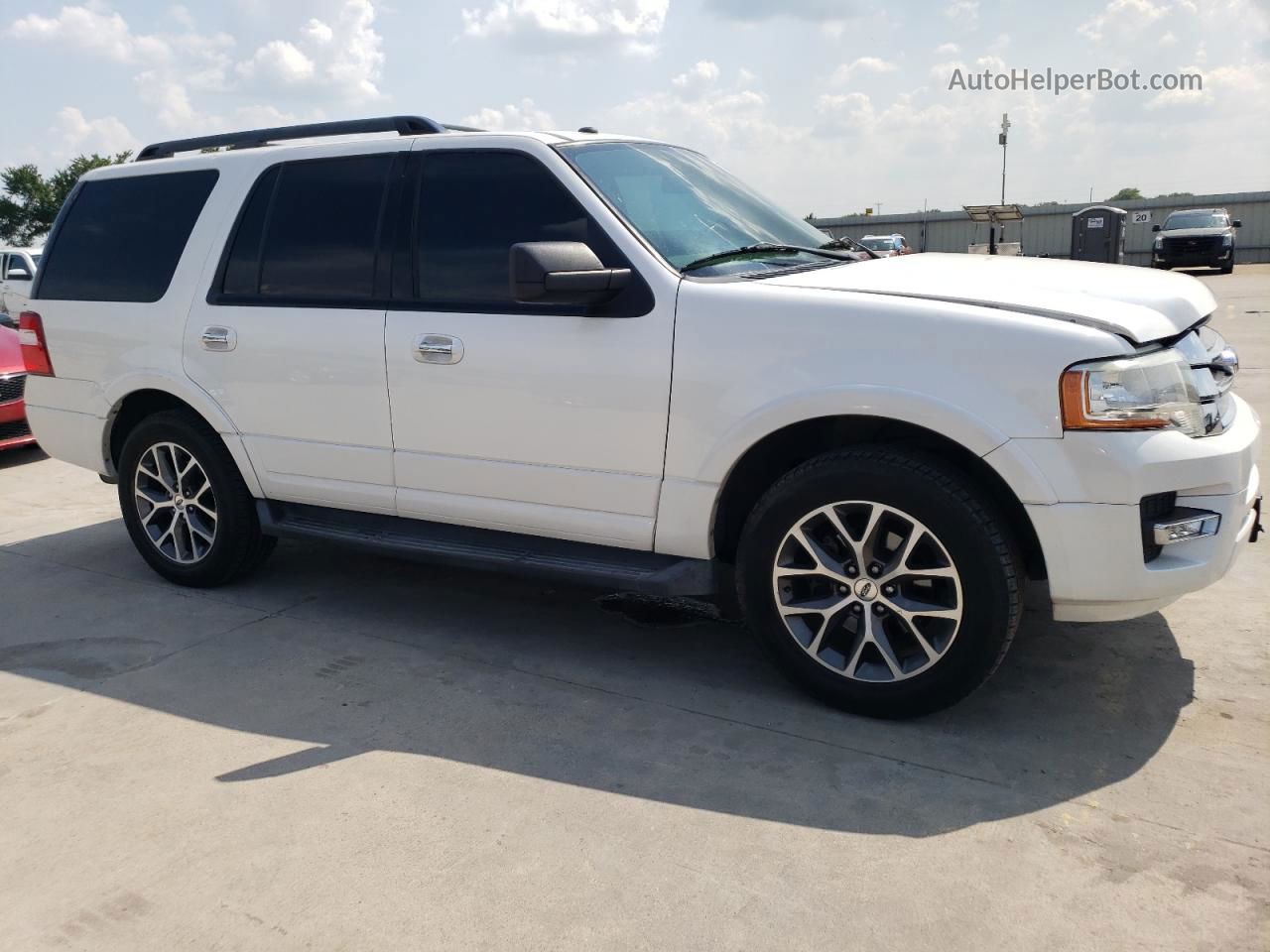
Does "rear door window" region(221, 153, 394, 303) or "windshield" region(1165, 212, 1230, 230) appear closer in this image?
"rear door window" region(221, 153, 394, 303)

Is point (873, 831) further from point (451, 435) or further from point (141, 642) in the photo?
point (141, 642)

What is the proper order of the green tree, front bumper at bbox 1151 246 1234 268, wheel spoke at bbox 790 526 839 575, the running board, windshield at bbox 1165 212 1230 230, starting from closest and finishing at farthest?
1. wheel spoke at bbox 790 526 839 575
2. the running board
3. front bumper at bbox 1151 246 1234 268
4. windshield at bbox 1165 212 1230 230
5. the green tree

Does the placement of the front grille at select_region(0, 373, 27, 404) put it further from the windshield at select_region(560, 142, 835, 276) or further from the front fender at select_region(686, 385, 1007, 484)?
the front fender at select_region(686, 385, 1007, 484)

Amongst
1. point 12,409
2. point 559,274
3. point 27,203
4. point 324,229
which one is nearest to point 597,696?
point 559,274

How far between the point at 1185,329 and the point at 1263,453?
12.3 feet

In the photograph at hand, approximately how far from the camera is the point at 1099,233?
29406 millimetres

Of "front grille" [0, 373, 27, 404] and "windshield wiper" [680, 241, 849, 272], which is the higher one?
"windshield wiper" [680, 241, 849, 272]

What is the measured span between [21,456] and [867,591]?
7836 mm

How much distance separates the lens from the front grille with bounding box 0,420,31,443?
831 centimetres

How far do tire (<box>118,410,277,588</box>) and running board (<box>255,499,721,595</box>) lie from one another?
19 cm

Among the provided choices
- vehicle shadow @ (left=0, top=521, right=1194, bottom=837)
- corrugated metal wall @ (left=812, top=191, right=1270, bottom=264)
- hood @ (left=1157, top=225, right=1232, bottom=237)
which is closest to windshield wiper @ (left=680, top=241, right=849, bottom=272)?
vehicle shadow @ (left=0, top=521, right=1194, bottom=837)

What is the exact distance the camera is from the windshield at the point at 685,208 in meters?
3.83

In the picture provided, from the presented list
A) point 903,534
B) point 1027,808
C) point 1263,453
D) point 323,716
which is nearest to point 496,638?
point 323,716

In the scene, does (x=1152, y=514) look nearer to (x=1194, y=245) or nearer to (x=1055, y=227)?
(x=1194, y=245)
